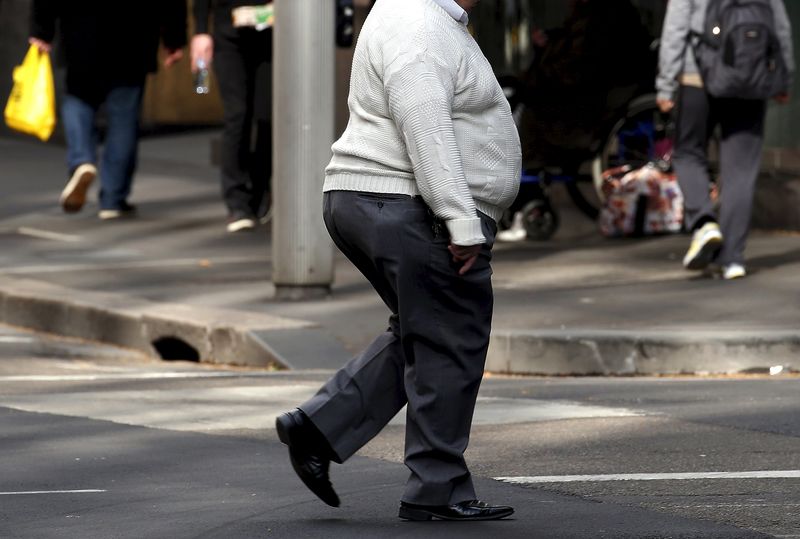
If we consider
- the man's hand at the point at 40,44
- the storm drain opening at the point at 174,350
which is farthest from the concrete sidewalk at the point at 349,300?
the man's hand at the point at 40,44

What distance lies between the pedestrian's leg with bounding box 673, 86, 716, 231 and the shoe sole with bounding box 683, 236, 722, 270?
0.17 m

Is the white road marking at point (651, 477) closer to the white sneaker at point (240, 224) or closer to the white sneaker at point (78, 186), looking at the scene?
the white sneaker at point (240, 224)

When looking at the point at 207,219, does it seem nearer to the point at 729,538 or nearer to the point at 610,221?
the point at 610,221

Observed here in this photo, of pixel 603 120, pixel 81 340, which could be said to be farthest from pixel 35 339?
pixel 603 120

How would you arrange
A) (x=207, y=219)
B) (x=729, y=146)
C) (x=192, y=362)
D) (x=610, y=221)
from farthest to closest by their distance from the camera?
(x=207, y=219) < (x=610, y=221) < (x=729, y=146) < (x=192, y=362)

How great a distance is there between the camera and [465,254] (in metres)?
5.38

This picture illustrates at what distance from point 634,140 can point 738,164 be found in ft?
8.51

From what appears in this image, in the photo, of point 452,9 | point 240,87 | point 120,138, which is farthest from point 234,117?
point 452,9

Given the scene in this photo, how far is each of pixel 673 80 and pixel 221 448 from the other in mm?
4738

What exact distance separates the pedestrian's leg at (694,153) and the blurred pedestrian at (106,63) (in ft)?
13.8

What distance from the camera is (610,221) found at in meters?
13.2

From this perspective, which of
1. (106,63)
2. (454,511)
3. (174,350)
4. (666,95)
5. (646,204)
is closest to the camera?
(454,511)

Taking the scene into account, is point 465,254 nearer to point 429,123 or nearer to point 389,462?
point 429,123

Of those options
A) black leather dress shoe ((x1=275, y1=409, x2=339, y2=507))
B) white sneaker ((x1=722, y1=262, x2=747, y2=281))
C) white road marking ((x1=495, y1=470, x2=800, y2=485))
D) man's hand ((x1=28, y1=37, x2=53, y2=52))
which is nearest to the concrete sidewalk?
white sneaker ((x1=722, y1=262, x2=747, y2=281))
